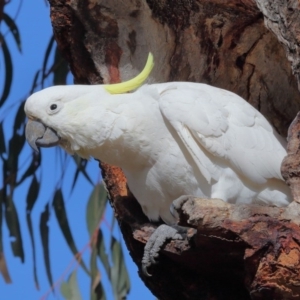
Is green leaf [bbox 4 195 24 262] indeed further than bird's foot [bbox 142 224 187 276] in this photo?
Yes

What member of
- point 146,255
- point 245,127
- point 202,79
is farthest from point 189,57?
point 146,255

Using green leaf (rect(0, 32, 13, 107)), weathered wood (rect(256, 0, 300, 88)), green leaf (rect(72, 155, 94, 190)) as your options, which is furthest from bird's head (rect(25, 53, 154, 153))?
green leaf (rect(0, 32, 13, 107))

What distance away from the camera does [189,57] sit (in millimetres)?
3062

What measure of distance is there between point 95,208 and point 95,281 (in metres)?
0.38

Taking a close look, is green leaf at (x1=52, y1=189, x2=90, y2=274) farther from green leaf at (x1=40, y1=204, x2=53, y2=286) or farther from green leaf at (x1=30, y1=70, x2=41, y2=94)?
green leaf at (x1=30, y1=70, x2=41, y2=94)

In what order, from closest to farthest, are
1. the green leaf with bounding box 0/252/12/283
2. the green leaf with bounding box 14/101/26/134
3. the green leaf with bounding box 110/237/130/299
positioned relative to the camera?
the green leaf with bounding box 0/252/12/283, the green leaf with bounding box 110/237/130/299, the green leaf with bounding box 14/101/26/134

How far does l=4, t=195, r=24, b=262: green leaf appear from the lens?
405 centimetres

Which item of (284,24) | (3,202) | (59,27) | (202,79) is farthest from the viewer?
(3,202)

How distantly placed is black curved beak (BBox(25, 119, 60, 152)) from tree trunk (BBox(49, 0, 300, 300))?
0.38m

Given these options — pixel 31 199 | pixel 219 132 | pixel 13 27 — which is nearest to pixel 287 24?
pixel 219 132

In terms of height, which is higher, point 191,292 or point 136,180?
point 136,180

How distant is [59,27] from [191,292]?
103cm

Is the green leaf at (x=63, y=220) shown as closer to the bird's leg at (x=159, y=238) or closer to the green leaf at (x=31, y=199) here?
the green leaf at (x=31, y=199)

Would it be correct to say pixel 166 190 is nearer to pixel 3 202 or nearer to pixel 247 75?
pixel 247 75
